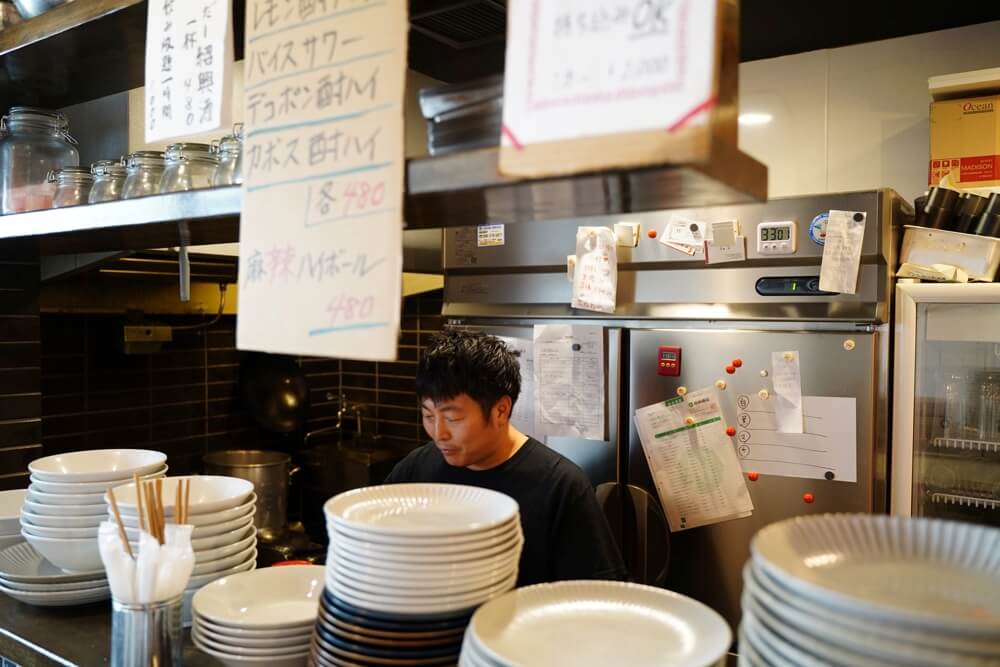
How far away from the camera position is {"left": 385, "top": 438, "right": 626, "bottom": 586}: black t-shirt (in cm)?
186

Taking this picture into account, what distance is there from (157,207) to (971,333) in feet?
6.99

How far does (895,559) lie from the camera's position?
854mm

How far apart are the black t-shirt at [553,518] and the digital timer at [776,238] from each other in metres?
0.93

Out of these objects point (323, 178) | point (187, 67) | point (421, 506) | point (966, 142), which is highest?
point (966, 142)

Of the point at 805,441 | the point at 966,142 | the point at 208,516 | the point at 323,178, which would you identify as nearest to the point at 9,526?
the point at 208,516

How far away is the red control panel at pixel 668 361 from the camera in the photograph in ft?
8.52

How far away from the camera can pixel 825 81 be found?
2.83 m

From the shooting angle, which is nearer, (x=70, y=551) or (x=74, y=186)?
(x=70, y=551)

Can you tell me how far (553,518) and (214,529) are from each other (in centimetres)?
83

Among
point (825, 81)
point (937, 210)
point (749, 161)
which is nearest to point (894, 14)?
point (825, 81)

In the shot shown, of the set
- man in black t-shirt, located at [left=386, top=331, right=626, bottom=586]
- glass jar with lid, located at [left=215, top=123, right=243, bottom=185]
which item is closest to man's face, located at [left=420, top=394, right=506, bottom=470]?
man in black t-shirt, located at [left=386, top=331, right=626, bottom=586]

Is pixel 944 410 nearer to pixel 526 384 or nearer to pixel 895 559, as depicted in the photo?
pixel 526 384

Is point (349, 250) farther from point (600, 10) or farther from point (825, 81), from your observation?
point (825, 81)

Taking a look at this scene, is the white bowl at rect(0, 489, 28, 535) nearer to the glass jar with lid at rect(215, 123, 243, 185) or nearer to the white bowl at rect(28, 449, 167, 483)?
the white bowl at rect(28, 449, 167, 483)
